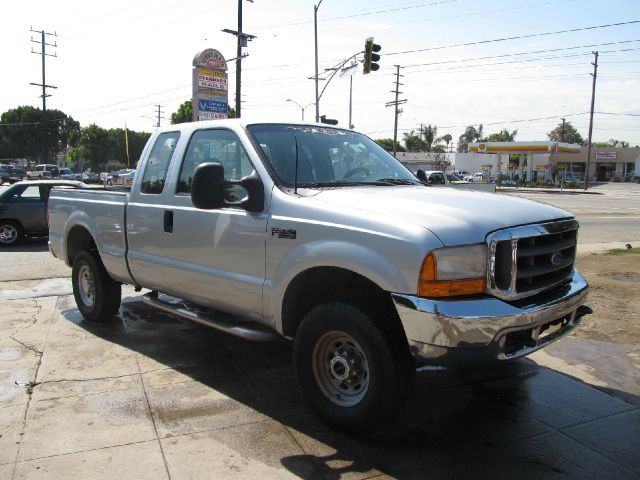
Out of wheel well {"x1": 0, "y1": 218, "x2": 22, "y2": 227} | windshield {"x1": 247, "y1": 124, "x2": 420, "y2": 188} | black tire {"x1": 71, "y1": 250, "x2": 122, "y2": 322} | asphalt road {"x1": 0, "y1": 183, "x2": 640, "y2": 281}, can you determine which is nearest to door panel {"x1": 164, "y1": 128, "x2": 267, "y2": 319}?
windshield {"x1": 247, "y1": 124, "x2": 420, "y2": 188}

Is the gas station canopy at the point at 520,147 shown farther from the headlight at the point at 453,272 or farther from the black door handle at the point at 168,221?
the headlight at the point at 453,272

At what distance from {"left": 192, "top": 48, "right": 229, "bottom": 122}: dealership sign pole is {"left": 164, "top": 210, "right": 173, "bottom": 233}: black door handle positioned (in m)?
12.7

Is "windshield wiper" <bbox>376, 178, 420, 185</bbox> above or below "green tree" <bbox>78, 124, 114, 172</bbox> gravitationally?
below

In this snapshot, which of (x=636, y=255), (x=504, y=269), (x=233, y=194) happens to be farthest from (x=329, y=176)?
(x=636, y=255)

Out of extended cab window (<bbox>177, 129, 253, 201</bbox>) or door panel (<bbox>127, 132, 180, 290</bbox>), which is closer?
extended cab window (<bbox>177, 129, 253, 201</bbox>)

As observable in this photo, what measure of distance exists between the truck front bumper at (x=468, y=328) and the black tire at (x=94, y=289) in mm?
3968

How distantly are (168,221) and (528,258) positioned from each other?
2894 millimetres

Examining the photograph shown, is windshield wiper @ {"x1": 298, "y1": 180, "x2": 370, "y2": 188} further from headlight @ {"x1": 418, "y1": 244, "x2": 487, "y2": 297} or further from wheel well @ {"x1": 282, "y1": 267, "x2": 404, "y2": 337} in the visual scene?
headlight @ {"x1": 418, "y1": 244, "x2": 487, "y2": 297}

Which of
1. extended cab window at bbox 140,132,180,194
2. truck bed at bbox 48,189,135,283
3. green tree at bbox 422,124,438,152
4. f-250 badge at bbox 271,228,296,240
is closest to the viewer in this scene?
f-250 badge at bbox 271,228,296,240

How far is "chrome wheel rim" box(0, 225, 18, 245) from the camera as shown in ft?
42.1

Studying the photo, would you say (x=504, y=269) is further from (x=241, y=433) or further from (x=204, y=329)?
(x=204, y=329)

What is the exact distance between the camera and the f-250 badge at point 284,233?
12.3 feet

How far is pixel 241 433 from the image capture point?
3.71m

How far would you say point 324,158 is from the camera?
4.57 metres
